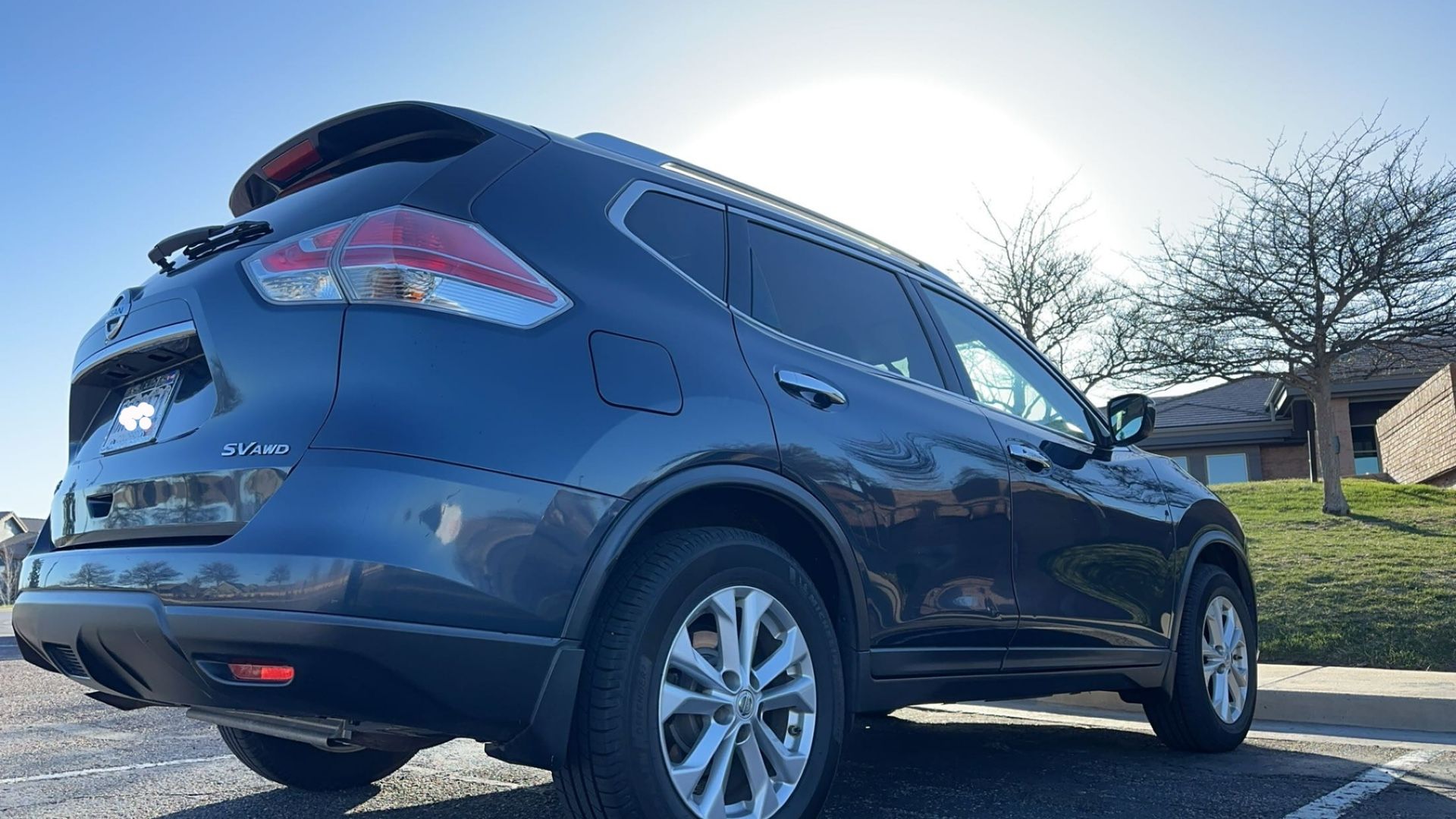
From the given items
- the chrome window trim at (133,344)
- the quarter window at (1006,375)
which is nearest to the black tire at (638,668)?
the chrome window trim at (133,344)

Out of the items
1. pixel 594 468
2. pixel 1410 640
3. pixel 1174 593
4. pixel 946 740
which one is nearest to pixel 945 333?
pixel 1174 593

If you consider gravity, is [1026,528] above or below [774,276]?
below

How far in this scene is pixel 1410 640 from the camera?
8.90m

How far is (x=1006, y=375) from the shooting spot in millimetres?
4426

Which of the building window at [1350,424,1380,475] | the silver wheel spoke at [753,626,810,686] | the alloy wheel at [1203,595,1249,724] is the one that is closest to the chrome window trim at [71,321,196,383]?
the silver wheel spoke at [753,626,810,686]

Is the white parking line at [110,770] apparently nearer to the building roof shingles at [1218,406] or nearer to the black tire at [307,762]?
the black tire at [307,762]

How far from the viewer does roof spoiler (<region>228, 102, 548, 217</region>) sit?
282 cm

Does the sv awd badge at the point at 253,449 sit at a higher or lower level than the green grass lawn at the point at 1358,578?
higher

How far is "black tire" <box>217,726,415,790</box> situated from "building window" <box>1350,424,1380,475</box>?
32.7 m

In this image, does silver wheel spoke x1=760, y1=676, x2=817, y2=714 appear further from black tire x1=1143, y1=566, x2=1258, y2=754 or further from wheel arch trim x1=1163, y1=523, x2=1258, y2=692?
black tire x1=1143, y1=566, x2=1258, y2=754

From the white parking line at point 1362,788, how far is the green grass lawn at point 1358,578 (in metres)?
4.01

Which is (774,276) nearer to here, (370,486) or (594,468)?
(594,468)

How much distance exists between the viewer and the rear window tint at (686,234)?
9.87 feet

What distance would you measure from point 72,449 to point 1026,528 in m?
2.89
